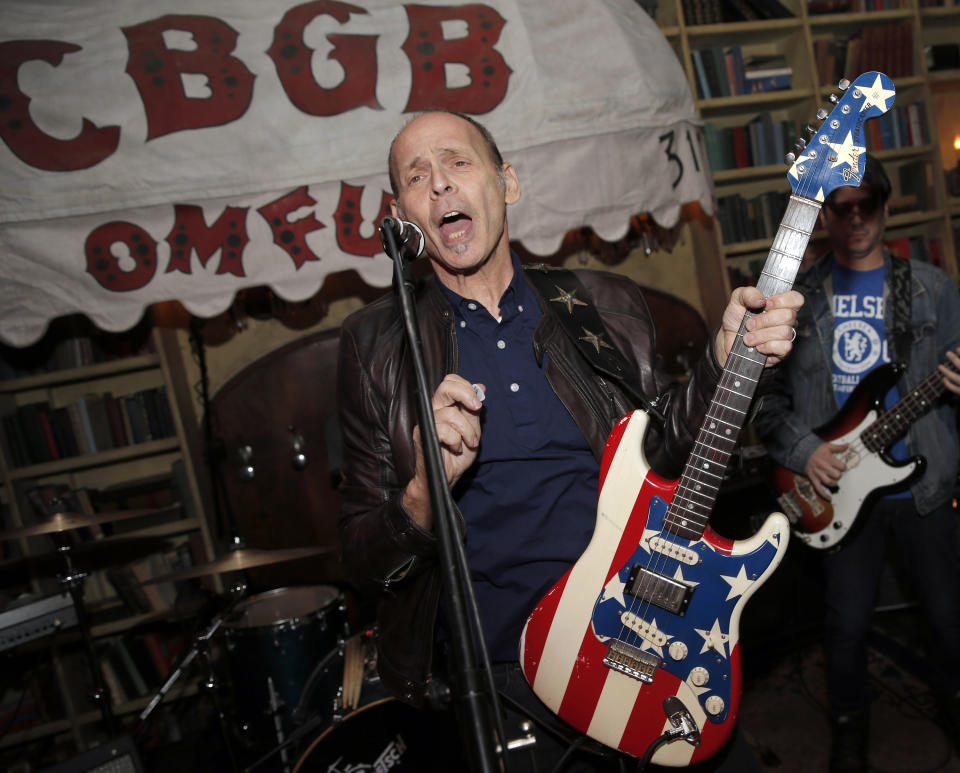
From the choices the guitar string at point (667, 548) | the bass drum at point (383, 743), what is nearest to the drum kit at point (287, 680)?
the bass drum at point (383, 743)

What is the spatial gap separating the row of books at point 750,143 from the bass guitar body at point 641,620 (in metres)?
3.71

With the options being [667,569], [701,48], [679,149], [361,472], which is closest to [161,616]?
[361,472]

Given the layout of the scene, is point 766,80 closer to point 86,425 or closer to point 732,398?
point 732,398

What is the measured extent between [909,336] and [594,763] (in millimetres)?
1926

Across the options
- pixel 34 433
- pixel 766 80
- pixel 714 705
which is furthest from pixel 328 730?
pixel 766 80

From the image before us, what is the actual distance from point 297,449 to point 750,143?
355 centimetres

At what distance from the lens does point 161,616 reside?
3.57m

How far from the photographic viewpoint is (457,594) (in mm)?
852

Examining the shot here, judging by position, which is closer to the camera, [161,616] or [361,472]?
[361,472]

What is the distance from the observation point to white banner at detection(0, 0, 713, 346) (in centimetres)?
251

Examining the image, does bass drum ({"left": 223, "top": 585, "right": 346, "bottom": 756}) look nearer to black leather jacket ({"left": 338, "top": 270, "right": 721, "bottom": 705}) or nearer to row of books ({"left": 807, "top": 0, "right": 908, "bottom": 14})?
black leather jacket ({"left": 338, "top": 270, "right": 721, "bottom": 705})

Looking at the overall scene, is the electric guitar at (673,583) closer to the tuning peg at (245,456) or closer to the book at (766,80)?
the tuning peg at (245,456)

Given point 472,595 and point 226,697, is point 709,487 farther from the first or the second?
→ point 226,697

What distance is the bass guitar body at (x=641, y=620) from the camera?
4.12ft
